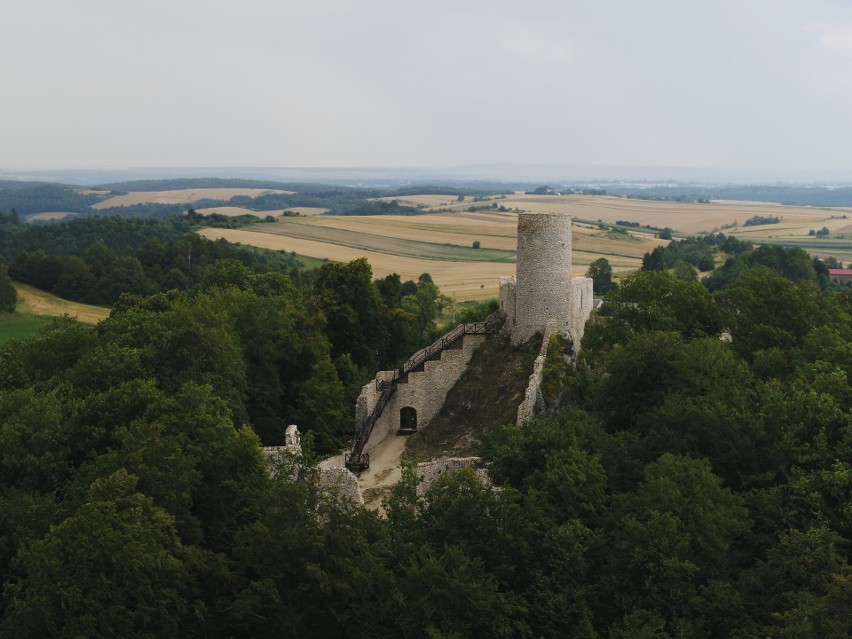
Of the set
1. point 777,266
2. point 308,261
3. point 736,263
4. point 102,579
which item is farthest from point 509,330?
point 308,261

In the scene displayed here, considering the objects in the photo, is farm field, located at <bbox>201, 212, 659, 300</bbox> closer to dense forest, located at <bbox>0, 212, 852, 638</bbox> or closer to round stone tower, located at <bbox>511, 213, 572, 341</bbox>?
round stone tower, located at <bbox>511, 213, 572, 341</bbox>

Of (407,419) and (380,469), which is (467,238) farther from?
(380,469)

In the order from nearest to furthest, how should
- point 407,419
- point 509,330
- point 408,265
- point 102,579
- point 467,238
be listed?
point 102,579, point 509,330, point 407,419, point 408,265, point 467,238

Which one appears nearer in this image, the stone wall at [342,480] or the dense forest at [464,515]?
the dense forest at [464,515]

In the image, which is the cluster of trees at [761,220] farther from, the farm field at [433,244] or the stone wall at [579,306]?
the stone wall at [579,306]

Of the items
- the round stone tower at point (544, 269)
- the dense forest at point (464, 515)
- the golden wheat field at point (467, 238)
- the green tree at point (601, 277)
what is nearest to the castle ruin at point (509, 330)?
the round stone tower at point (544, 269)
